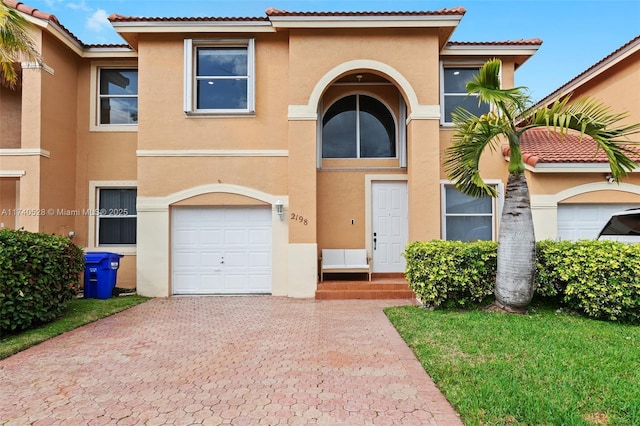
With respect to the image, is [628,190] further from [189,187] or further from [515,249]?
[189,187]

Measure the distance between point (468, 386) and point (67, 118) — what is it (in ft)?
39.3

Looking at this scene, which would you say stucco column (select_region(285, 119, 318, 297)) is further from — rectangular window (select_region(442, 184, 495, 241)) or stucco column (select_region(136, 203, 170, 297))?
rectangular window (select_region(442, 184, 495, 241))

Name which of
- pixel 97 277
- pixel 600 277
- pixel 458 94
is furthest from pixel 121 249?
pixel 600 277

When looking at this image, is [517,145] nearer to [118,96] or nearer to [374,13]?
[374,13]

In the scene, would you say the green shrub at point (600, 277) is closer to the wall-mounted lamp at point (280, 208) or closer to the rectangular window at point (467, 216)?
the rectangular window at point (467, 216)

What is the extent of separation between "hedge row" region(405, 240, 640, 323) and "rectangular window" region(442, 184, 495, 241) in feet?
9.22

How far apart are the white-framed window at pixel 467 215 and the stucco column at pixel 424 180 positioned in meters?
1.05

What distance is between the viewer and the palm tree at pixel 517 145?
6605 mm

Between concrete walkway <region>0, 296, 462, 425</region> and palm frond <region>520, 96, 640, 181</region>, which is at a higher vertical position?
palm frond <region>520, 96, 640, 181</region>

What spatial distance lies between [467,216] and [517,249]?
3.79 meters

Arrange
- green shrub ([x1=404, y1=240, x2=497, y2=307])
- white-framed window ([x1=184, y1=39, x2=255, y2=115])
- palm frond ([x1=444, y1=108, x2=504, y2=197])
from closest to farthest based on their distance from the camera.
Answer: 1. palm frond ([x1=444, y1=108, x2=504, y2=197])
2. green shrub ([x1=404, y1=240, x2=497, y2=307])
3. white-framed window ([x1=184, y1=39, x2=255, y2=115])

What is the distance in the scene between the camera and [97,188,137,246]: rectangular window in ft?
36.3

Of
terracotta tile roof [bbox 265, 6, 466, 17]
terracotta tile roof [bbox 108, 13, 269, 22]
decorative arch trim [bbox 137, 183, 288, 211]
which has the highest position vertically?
terracotta tile roof [bbox 108, 13, 269, 22]

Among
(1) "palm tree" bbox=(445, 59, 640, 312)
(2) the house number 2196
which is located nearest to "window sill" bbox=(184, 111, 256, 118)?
(2) the house number 2196
